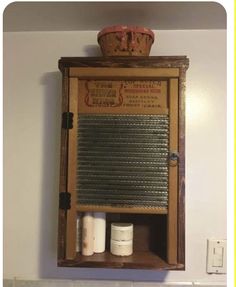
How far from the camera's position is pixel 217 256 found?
1.13 metres

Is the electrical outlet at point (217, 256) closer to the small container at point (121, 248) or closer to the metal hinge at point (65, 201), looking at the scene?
the small container at point (121, 248)

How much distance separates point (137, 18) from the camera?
1.08m

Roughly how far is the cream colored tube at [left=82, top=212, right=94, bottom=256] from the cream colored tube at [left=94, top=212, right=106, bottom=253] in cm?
2

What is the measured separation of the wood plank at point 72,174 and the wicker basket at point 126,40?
17cm

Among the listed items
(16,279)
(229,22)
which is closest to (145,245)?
(16,279)

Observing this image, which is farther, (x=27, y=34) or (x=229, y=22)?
(x=27, y=34)

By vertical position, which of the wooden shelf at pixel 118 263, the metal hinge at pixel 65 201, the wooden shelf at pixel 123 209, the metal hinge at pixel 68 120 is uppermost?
the metal hinge at pixel 68 120

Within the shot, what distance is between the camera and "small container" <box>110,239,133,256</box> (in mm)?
985

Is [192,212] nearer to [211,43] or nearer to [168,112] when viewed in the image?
[168,112]

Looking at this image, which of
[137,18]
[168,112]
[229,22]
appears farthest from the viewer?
[137,18]

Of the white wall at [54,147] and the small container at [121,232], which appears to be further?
the white wall at [54,147]

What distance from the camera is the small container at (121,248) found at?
38.8 inches

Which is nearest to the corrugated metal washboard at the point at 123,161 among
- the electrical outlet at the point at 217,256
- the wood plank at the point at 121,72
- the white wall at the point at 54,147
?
the wood plank at the point at 121,72

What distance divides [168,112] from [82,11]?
488 mm
